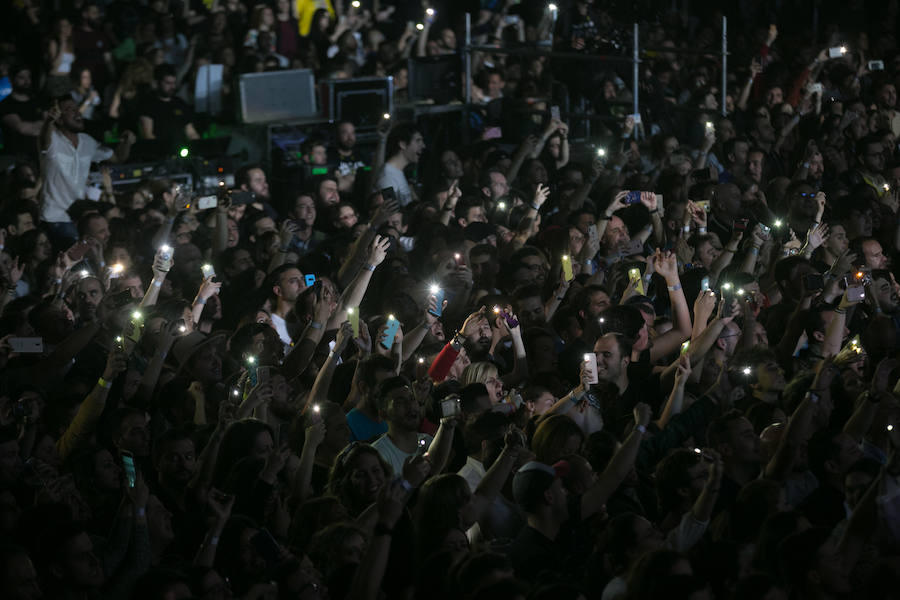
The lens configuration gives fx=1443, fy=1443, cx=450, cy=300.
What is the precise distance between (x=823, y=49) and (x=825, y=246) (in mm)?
4680

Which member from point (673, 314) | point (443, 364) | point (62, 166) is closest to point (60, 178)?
point (62, 166)

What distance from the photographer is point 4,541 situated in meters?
4.93

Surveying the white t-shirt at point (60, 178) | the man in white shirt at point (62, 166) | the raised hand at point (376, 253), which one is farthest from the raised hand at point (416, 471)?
the white t-shirt at point (60, 178)

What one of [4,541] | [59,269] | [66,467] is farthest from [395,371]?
[59,269]

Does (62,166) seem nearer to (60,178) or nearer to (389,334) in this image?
(60,178)

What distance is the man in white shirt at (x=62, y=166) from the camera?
1053cm

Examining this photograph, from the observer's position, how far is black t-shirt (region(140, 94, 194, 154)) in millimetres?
12234

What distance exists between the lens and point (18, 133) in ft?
38.9

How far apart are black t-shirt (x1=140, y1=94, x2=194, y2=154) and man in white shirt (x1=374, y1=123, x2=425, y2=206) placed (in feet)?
6.51

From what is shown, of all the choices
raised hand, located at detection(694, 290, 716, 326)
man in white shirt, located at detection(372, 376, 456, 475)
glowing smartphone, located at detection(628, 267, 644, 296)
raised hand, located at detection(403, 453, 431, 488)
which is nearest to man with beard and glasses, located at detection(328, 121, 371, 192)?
glowing smartphone, located at detection(628, 267, 644, 296)

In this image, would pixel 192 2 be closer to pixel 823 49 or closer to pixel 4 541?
pixel 823 49

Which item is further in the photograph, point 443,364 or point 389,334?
point 443,364

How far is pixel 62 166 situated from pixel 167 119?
1868 millimetres

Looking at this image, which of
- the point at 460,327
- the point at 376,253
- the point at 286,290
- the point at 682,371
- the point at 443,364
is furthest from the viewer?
the point at 460,327
